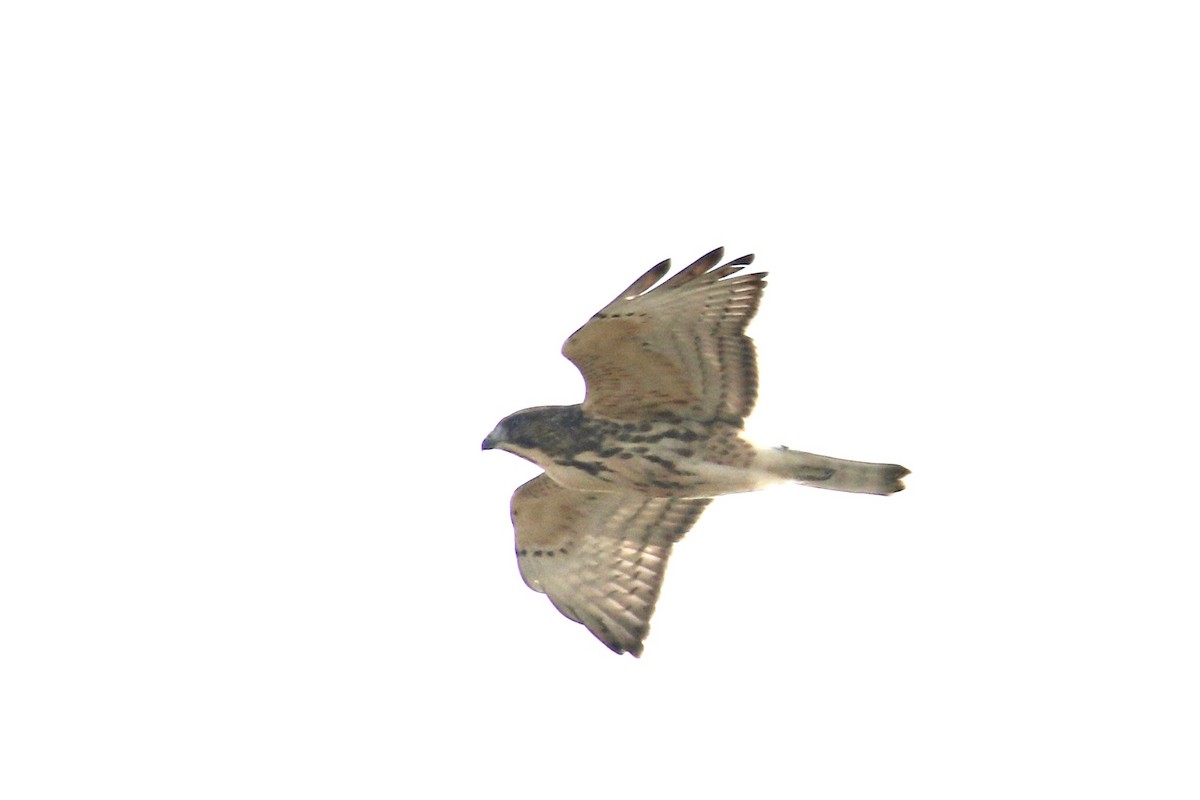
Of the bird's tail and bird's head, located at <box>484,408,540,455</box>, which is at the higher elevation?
the bird's tail

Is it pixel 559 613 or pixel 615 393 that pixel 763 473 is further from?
pixel 559 613

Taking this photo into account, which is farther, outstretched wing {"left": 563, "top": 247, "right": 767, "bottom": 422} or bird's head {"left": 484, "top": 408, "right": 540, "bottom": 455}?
bird's head {"left": 484, "top": 408, "right": 540, "bottom": 455}

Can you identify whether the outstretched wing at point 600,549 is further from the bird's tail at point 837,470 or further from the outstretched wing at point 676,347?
the bird's tail at point 837,470

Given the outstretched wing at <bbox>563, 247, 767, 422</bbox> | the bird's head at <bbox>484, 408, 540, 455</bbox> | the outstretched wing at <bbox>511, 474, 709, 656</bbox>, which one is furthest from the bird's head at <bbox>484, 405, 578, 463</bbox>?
the outstretched wing at <bbox>511, 474, 709, 656</bbox>

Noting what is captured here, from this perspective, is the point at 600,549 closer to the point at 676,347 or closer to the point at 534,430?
the point at 534,430

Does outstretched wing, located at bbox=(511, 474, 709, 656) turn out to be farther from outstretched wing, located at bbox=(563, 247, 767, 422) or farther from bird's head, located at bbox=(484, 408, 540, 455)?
outstretched wing, located at bbox=(563, 247, 767, 422)

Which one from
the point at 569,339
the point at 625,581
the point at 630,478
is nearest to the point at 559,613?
the point at 625,581
